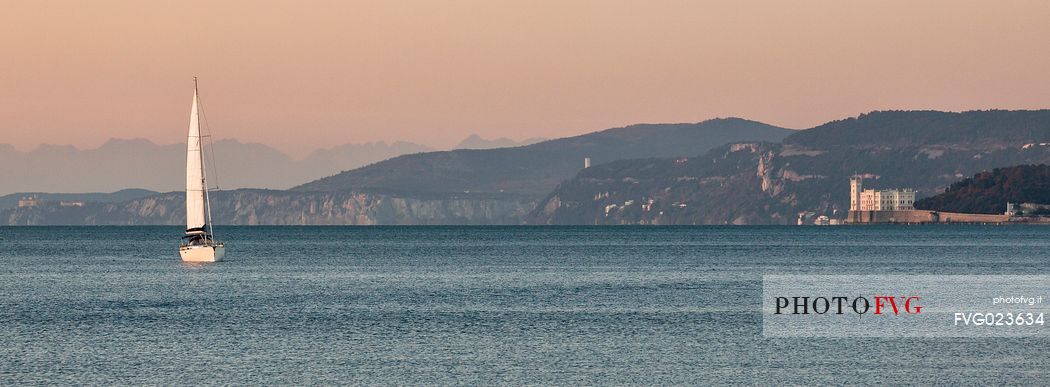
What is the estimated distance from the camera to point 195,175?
129250 mm

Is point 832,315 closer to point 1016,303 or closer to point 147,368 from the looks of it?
point 1016,303

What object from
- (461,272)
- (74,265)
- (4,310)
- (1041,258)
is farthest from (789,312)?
(1041,258)

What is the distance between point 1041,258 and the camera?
16675cm

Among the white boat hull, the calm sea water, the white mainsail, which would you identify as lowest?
the calm sea water

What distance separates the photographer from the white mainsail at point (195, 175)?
12744cm

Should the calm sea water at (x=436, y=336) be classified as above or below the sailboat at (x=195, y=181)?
below

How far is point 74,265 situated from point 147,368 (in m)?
96.8

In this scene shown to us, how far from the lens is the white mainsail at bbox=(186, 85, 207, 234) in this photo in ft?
418

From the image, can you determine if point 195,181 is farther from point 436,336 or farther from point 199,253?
point 436,336

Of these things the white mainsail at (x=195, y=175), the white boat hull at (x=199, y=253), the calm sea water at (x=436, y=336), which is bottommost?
the calm sea water at (x=436, y=336)

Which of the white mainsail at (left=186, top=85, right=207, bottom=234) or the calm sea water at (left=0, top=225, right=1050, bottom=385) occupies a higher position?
the white mainsail at (left=186, top=85, right=207, bottom=234)

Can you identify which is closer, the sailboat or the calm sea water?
the calm sea water

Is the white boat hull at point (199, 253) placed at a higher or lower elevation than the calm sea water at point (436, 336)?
higher

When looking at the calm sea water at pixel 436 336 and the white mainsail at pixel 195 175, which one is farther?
the white mainsail at pixel 195 175
